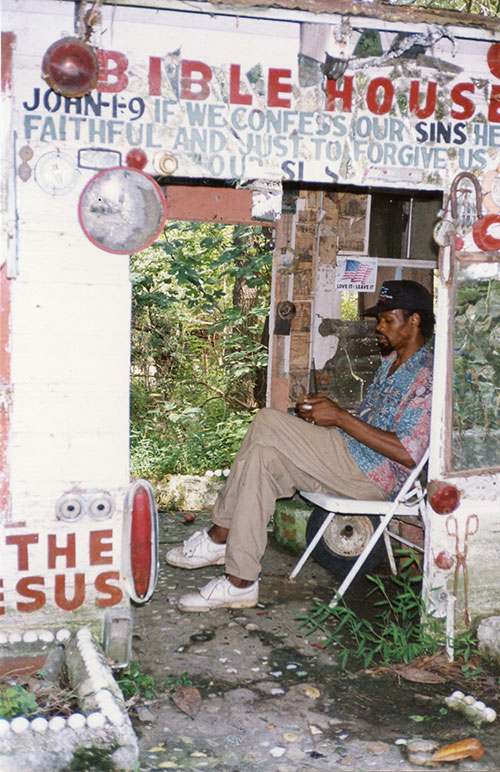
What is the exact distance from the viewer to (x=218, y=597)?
14.5 ft

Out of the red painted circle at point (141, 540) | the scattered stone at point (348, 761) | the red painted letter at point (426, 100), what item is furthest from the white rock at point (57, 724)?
the red painted letter at point (426, 100)

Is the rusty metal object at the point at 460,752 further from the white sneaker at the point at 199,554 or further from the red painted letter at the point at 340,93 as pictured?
the red painted letter at the point at 340,93

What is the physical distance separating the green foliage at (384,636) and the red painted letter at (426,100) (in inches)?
86.3

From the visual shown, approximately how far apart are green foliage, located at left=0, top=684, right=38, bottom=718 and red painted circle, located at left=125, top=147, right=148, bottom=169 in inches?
83.5

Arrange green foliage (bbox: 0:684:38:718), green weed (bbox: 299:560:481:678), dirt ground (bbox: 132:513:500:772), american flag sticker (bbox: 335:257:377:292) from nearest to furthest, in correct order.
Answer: green foliage (bbox: 0:684:38:718) → dirt ground (bbox: 132:513:500:772) → green weed (bbox: 299:560:481:678) → american flag sticker (bbox: 335:257:377:292)

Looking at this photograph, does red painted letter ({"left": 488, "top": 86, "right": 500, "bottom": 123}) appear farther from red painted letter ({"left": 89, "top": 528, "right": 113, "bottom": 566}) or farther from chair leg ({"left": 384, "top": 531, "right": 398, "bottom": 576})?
red painted letter ({"left": 89, "top": 528, "right": 113, "bottom": 566})

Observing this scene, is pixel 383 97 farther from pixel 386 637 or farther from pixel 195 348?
pixel 195 348

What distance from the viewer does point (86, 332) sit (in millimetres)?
3438

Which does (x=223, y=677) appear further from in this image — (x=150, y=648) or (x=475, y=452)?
(x=475, y=452)

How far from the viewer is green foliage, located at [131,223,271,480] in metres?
7.73

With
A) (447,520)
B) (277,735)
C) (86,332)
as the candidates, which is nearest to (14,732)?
(277,735)

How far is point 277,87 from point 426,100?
2.35ft

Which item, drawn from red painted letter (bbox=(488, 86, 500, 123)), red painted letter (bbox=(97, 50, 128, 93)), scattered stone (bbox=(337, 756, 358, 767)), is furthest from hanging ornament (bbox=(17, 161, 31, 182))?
scattered stone (bbox=(337, 756, 358, 767))

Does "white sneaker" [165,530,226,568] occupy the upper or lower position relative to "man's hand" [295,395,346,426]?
lower
